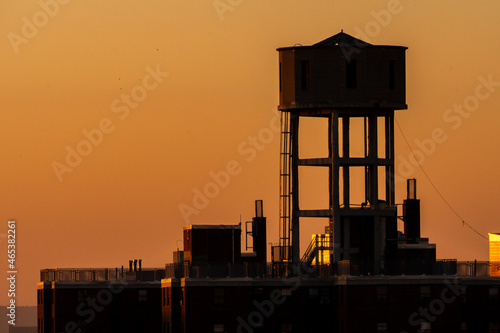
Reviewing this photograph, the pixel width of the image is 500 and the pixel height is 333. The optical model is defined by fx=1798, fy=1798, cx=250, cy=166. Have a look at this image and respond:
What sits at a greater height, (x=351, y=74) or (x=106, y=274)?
(x=351, y=74)

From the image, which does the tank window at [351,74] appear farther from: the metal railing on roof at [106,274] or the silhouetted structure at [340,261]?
the metal railing on roof at [106,274]

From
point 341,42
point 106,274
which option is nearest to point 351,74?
point 341,42

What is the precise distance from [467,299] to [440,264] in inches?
Result: 319

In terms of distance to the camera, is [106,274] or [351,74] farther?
[106,274]

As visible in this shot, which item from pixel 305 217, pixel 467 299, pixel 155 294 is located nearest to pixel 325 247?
pixel 305 217

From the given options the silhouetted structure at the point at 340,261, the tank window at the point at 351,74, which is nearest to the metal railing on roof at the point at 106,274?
the silhouetted structure at the point at 340,261

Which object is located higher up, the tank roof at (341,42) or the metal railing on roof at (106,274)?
the tank roof at (341,42)

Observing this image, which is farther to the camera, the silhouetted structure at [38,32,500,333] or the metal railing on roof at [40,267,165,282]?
the metal railing on roof at [40,267,165,282]

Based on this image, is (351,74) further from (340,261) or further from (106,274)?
(106,274)

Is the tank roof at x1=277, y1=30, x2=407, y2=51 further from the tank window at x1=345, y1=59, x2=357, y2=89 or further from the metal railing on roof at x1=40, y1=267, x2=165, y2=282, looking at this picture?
the metal railing on roof at x1=40, y1=267, x2=165, y2=282

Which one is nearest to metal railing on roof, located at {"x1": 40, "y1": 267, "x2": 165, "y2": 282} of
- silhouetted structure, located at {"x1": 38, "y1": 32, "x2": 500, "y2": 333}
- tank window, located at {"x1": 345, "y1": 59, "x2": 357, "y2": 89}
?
silhouetted structure, located at {"x1": 38, "y1": 32, "x2": 500, "y2": 333}

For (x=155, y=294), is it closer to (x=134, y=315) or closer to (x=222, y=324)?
(x=134, y=315)

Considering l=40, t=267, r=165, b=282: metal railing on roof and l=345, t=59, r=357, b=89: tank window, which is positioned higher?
l=345, t=59, r=357, b=89: tank window

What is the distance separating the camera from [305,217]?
150 m
